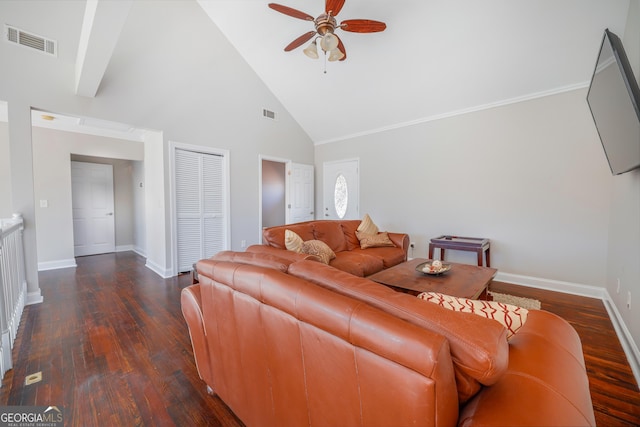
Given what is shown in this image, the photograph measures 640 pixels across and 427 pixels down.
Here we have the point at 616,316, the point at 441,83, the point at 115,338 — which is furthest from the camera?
the point at 441,83

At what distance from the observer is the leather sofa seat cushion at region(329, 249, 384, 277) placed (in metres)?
2.85

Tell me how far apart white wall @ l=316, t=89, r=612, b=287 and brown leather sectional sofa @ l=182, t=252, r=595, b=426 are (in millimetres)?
2946

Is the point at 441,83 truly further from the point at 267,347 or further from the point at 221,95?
the point at 267,347

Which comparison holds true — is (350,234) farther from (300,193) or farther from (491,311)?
(491,311)

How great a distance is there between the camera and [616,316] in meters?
2.42

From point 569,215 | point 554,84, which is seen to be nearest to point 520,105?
point 554,84

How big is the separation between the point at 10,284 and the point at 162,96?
9.25 feet

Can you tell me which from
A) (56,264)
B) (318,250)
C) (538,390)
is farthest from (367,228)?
(56,264)

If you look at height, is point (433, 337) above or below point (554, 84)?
below

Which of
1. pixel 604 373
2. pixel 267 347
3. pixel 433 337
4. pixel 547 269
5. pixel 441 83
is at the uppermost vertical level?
pixel 441 83

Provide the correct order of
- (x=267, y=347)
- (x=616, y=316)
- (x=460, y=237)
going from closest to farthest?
(x=267, y=347) → (x=616, y=316) → (x=460, y=237)

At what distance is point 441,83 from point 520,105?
1085 mm

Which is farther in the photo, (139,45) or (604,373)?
(139,45)

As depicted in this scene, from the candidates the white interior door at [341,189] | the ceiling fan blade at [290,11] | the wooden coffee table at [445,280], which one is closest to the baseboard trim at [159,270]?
the wooden coffee table at [445,280]
